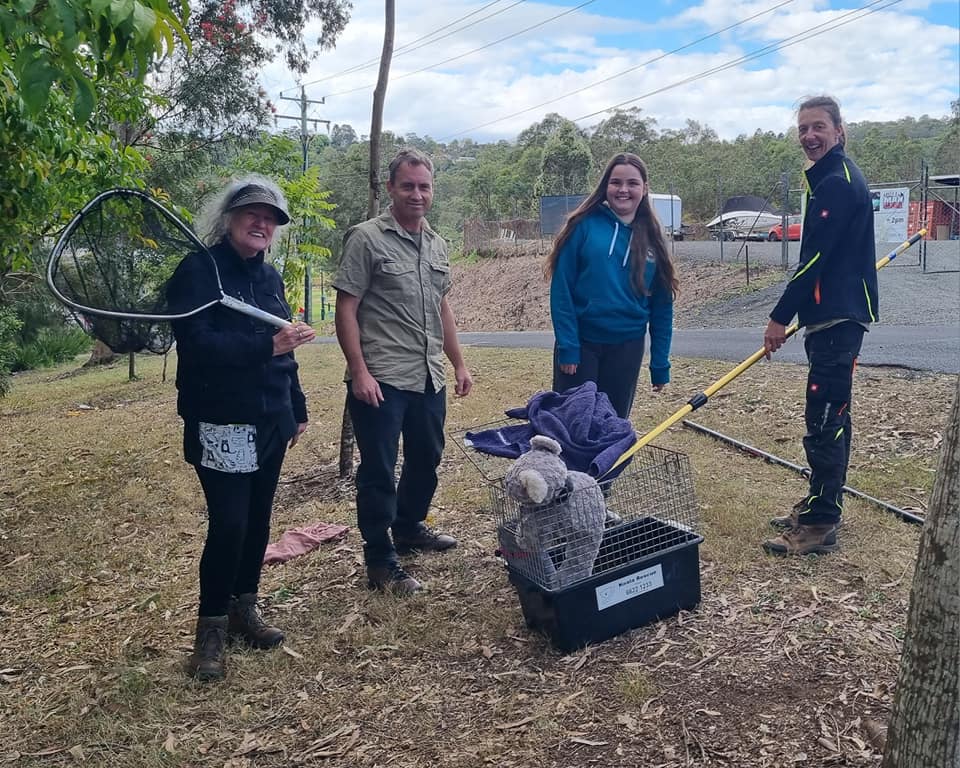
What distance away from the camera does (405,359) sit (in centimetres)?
377

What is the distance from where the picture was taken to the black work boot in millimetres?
3451

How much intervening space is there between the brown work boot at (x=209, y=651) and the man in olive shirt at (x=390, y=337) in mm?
843

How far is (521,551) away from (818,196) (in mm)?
2212

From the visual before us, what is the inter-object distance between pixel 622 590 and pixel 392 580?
1189 millimetres

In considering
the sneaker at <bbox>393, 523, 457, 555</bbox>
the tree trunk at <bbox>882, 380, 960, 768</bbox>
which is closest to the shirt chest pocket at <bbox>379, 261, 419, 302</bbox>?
the sneaker at <bbox>393, 523, 457, 555</bbox>

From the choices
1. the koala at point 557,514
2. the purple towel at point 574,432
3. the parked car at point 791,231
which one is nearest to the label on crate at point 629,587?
the koala at point 557,514

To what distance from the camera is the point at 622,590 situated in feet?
10.8

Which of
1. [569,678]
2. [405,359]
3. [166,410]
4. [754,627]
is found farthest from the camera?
[166,410]

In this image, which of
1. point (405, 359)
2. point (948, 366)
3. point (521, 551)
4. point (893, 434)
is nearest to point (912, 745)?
point (521, 551)

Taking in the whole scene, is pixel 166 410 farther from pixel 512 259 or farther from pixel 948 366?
pixel 512 259

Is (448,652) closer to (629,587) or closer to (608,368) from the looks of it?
(629,587)

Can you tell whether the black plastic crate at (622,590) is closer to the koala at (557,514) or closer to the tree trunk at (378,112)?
the koala at (557,514)

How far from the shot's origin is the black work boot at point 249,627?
345 cm

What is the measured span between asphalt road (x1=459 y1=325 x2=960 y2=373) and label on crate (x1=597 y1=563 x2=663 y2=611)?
6.05 m
